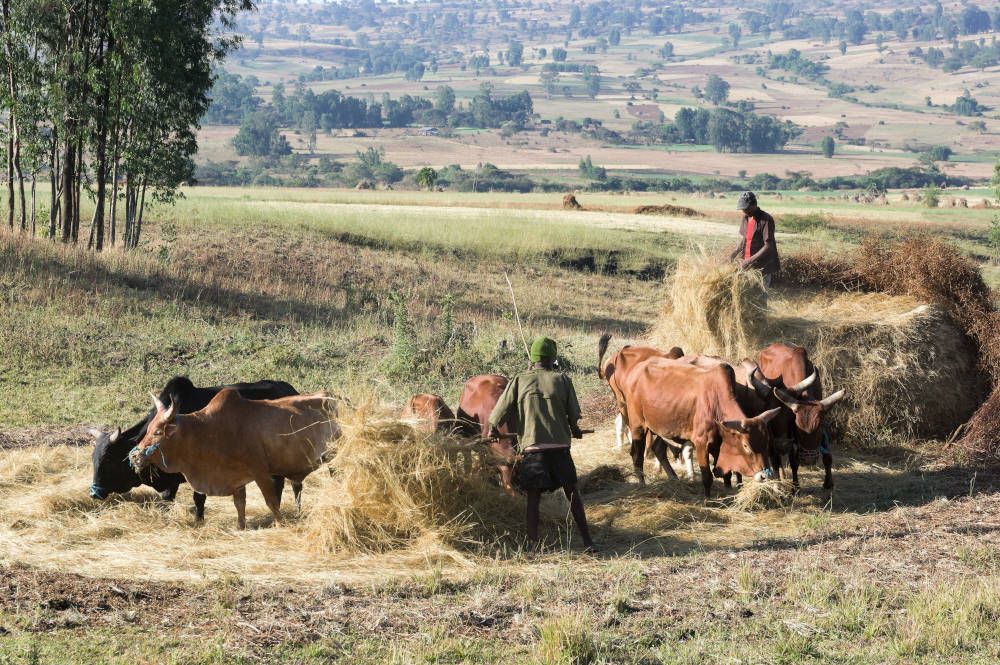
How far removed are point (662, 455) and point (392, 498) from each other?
4.08 meters

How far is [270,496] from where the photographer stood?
33.6 ft

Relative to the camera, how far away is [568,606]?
7.65 m

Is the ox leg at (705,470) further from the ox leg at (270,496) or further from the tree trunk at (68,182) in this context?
the tree trunk at (68,182)

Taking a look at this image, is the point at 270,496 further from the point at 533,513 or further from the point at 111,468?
the point at 533,513

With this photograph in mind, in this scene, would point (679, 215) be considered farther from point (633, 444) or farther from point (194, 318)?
point (633, 444)

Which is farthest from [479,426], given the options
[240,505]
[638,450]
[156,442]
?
[156,442]

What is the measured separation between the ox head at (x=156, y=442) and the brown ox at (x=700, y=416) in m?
4.84

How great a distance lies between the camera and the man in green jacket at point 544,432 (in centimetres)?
945

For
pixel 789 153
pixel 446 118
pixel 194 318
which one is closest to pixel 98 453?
pixel 194 318

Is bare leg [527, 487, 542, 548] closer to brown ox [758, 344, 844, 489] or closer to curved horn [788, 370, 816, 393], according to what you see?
brown ox [758, 344, 844, 489]

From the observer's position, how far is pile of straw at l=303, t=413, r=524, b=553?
9180mm

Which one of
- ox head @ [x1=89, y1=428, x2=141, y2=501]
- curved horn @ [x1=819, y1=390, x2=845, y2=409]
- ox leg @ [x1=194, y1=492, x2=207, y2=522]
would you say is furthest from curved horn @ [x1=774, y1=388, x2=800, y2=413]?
ox head @ [x1=89, y1=428, x2=141, y2=501]

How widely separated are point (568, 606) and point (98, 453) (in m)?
5.14

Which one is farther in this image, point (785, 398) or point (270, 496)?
point (785, 398)
